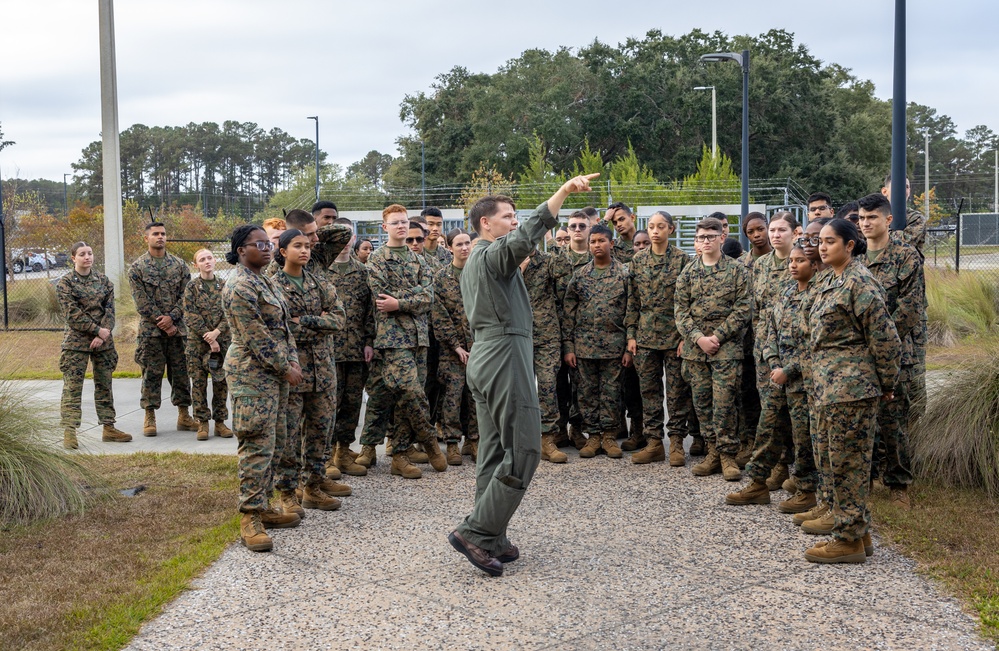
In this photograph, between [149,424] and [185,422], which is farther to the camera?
[185,422]

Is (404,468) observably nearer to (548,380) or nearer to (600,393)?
(548,380)

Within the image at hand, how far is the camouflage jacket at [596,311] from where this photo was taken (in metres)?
8.19

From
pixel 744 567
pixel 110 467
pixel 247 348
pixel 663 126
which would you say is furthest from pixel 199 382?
pixel 663 126

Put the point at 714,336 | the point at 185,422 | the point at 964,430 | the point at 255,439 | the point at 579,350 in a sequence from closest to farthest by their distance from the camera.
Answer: the point at 255,439, the point at 964,430, the point at 714,336, the point at 579,350, the point at 185,422

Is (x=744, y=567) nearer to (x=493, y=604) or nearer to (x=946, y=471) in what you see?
(x=493, y=604)

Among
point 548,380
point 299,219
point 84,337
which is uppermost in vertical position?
point 299,219

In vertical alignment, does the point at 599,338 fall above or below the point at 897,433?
above

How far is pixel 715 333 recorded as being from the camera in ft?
24.1

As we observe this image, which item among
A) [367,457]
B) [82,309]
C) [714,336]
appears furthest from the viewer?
[82,309]

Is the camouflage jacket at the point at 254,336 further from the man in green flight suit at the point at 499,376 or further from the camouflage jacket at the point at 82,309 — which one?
the camouflage jacket at the point at 82,309

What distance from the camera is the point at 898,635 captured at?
441 centimetres

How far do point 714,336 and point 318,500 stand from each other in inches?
128

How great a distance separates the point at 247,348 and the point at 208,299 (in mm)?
3829

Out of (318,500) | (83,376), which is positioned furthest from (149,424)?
(318,500)
